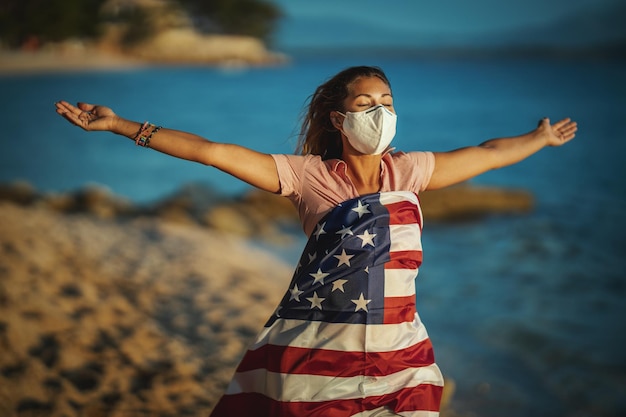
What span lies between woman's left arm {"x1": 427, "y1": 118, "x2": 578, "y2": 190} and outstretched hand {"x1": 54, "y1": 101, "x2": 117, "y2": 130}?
1116 millimetres

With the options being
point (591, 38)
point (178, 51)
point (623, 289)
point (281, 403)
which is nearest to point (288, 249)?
point (623, 289)

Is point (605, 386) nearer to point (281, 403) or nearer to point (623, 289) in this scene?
point (623, 289)

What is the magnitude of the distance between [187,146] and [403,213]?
73 cm

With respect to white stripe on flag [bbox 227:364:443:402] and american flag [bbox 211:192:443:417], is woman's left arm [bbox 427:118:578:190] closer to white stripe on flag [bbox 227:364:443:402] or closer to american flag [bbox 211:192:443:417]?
american flag [bbox 211:192:443:417]

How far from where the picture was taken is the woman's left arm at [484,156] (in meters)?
2.51

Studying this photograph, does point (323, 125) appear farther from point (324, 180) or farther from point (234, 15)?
point (234, 15)

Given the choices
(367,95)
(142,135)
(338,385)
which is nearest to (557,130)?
(367,95)

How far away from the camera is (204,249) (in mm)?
8156

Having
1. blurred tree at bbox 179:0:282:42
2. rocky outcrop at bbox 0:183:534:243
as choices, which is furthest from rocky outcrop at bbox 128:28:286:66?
rocky outcrop at bbox 0:183:534:243

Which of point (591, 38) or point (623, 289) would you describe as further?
point (591, 38)

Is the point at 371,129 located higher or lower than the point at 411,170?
higher

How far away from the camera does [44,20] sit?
18.6 metres

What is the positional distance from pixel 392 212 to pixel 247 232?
758 centimetres

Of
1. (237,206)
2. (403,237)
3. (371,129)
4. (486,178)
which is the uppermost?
(486,178)
